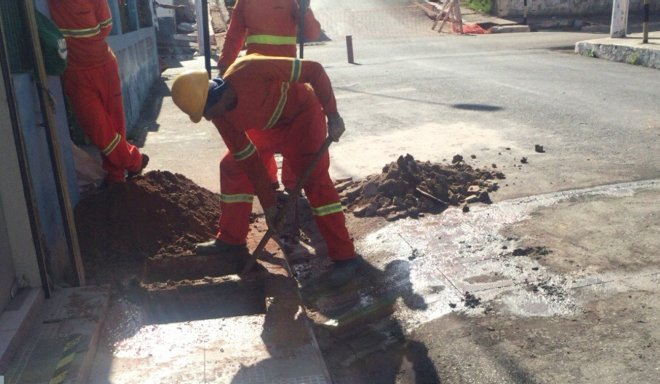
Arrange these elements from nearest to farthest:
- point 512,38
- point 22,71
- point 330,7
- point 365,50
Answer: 1. point 22,71
2. point 365,50
3. point 512,38
4. point 330,7

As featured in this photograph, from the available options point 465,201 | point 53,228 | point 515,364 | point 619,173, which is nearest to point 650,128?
point 619,173

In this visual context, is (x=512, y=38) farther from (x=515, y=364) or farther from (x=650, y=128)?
(x=515, y=364)

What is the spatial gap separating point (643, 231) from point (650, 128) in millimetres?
3221

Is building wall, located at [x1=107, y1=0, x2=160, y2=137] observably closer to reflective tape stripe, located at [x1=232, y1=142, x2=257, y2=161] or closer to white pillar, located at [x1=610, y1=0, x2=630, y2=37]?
reflective tape stripe, located at [x1=232, y1=142, x2=257, y2=161]

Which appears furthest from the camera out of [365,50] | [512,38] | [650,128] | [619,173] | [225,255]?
[512,38]

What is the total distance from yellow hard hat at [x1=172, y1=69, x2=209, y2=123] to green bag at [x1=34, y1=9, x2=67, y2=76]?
960mm

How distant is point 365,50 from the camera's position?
58.7 feet

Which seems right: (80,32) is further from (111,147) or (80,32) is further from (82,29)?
(111,147)

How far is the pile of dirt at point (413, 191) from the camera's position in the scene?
553 centimetres

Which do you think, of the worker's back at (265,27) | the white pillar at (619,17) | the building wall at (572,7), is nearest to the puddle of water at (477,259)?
the worker's back at (265,27)

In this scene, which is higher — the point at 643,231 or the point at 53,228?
the point at 53,228

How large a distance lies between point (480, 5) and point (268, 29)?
843 inches

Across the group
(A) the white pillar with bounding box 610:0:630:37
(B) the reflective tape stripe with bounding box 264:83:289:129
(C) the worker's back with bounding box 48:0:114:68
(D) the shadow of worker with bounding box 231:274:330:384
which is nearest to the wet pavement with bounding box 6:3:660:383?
(D) the shadow of worker with bounding box 231:274:330:384

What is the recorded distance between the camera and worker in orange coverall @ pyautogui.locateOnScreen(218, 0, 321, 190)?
584cm
